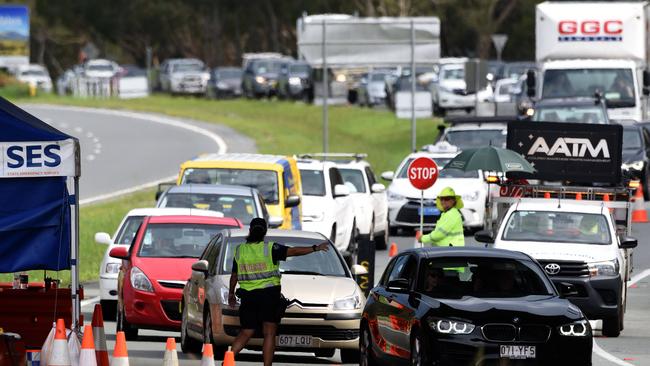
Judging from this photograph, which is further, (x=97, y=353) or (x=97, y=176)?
(x=97, y=176)

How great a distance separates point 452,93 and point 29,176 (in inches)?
2016

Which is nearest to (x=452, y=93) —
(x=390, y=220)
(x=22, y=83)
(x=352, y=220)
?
(x=390, y=220)

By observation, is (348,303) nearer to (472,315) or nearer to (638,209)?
(472,315)

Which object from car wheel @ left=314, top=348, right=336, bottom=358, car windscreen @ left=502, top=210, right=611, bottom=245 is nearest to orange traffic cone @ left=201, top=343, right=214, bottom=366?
car wheel @ left=314, top=348, right=336, bottom=358

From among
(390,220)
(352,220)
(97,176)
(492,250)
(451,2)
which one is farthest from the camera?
(451,2)

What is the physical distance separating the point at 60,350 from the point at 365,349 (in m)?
3.73

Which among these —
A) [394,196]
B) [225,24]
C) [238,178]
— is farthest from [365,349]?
[225,24]

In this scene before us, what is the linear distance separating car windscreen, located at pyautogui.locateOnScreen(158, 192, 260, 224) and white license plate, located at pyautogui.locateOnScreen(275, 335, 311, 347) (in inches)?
299

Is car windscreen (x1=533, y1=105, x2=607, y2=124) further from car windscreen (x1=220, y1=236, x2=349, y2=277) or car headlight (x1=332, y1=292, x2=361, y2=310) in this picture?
car headlight (x1=332, y1=292, x2=361, y2=310)

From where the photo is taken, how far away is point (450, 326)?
1452 cm

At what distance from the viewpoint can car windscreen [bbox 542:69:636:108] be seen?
41.9m

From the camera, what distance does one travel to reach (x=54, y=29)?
124 m

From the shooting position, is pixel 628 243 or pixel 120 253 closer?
pixel 120 253

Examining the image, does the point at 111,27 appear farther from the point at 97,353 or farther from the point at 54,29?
the point at 97,353
